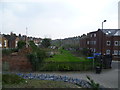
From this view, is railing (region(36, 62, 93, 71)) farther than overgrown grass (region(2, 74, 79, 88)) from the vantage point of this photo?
Yes

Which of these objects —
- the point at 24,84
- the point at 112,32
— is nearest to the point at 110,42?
the point at 112,32

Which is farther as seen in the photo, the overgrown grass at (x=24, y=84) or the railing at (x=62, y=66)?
the railing at (x=62, y=66)

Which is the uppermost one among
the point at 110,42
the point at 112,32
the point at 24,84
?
the point at 112,32

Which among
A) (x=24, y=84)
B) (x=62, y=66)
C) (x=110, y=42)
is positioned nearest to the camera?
(x=24, y=84)

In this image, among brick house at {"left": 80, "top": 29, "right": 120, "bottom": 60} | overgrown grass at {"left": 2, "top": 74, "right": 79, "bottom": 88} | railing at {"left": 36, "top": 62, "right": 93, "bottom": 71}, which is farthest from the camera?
brick house at {"left": 80, "top": 29, "right": 120, "bottom": 60}

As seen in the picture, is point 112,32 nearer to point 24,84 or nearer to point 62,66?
point 62,66

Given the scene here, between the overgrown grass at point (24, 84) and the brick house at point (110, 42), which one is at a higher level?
the brick house at point (110, 42)

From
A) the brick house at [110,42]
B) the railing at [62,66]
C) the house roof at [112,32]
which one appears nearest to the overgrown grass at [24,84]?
the railing at [62,66]

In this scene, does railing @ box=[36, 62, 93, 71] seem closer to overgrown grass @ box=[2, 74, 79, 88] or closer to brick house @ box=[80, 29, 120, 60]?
overgrown grass @ box=[2, 74, 79, 88]

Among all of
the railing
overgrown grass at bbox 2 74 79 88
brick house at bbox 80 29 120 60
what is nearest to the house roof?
brick house at bbox 80 29 120 60

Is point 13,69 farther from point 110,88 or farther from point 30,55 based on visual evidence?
point 110,88

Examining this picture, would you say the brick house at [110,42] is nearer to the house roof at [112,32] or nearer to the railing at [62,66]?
the house roof at [112,32]

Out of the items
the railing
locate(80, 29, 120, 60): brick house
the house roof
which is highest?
the house roof

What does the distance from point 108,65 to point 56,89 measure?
10.3 meters
